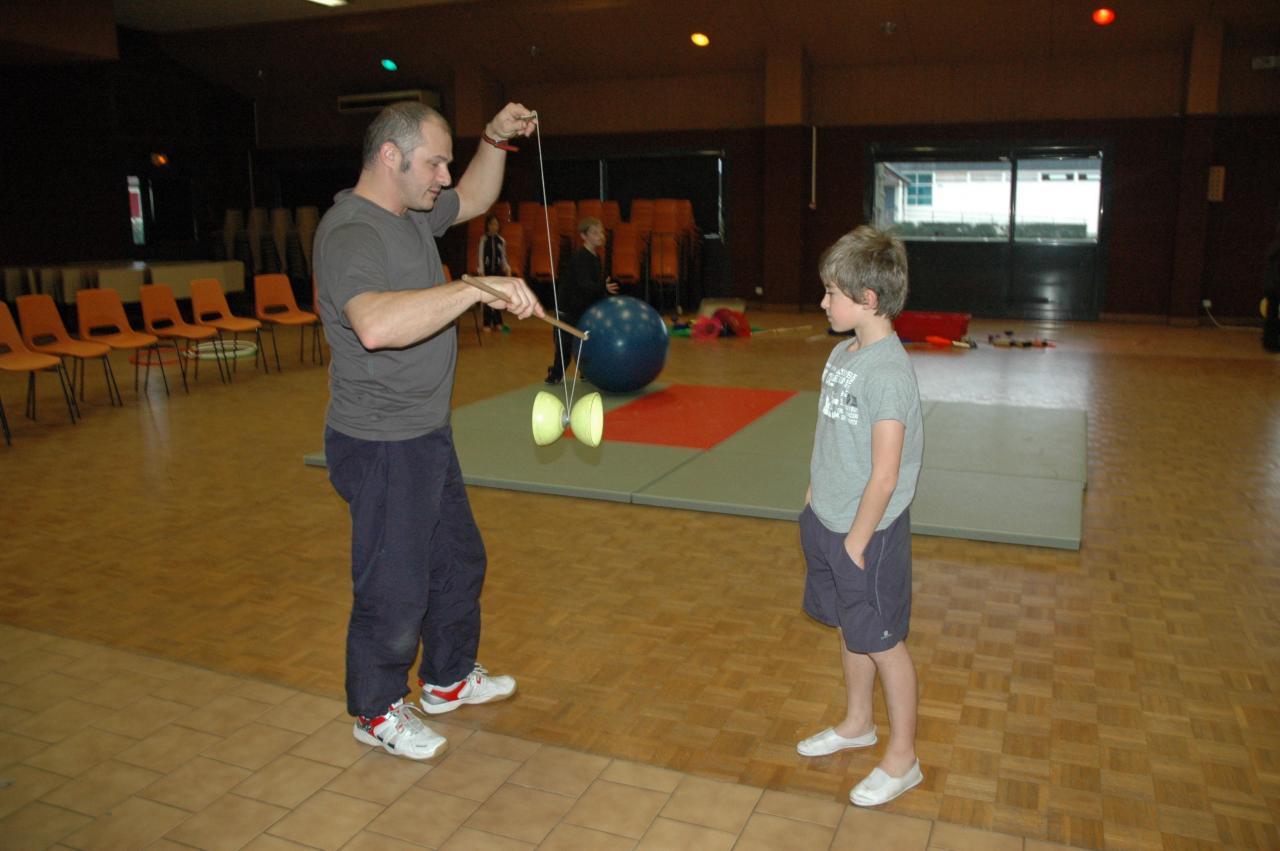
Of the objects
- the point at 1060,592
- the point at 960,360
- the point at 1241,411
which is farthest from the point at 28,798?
the point at 960,360

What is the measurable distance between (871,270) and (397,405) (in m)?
1.26

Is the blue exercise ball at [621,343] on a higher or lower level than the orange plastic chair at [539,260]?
lower

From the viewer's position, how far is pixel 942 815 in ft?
8.34

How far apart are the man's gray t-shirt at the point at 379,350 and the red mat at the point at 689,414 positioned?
3446mm

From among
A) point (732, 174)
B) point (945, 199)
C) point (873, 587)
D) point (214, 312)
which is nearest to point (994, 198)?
point (945, 199)

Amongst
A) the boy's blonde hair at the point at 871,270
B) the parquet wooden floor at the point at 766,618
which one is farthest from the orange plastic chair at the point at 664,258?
the boy's blonde hair at the point at 871,270

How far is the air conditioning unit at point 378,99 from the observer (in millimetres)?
14911

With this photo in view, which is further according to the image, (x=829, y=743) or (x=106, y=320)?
(x=106, y=320)

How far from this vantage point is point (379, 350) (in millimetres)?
2564

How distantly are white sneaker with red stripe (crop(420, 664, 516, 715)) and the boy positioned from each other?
3.54ft

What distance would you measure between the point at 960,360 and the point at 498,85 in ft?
28.3

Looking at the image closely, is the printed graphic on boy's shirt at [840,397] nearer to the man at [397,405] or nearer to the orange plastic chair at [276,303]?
the man at [397,405]

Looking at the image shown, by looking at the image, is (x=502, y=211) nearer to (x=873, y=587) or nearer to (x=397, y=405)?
(x=397, y=405)

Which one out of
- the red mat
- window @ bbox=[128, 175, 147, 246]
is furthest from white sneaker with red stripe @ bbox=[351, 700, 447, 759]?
window @ bbox=[128, 175, 147, 246]
